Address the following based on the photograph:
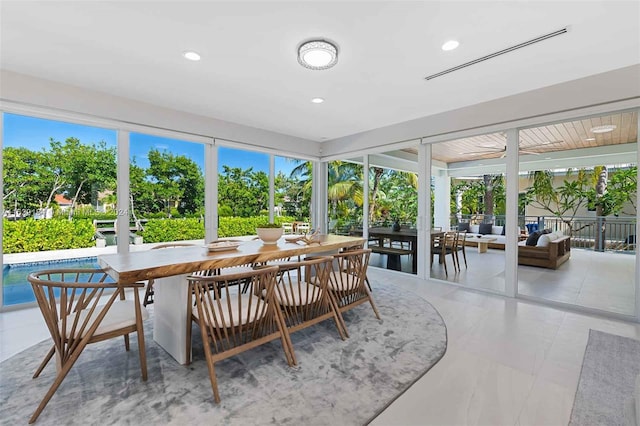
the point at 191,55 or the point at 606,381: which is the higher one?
the point at 191,55

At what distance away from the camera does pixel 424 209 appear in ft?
15.2

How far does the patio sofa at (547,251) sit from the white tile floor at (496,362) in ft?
7.78

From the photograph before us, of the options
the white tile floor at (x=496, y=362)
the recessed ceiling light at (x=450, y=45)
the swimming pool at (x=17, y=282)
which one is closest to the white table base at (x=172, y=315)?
the white tile floor at (x=496, y=362)

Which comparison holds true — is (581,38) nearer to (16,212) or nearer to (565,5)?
(565,5)

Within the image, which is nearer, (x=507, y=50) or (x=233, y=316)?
(x=233, y=316)

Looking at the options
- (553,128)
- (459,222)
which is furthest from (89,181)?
(553,128)

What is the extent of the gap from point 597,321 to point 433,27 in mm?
3329

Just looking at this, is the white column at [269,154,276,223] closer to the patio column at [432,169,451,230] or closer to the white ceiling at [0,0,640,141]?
the white ceiling at [0,0,640,141]

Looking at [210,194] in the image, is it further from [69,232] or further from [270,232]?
[270,232]

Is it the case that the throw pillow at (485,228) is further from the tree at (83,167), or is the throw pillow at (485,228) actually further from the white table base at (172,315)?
the tree at (83,167)

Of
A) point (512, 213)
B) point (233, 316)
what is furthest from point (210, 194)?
point (512, 213)

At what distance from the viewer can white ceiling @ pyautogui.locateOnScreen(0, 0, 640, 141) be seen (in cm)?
208

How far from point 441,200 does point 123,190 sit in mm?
4916

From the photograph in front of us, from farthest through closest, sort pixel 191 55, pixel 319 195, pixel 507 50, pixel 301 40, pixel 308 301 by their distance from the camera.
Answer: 1. pixel 319 195
2. pixel 191 55
3. pixel 507 50
4. pixel 301 40
5. pixel 308 301
